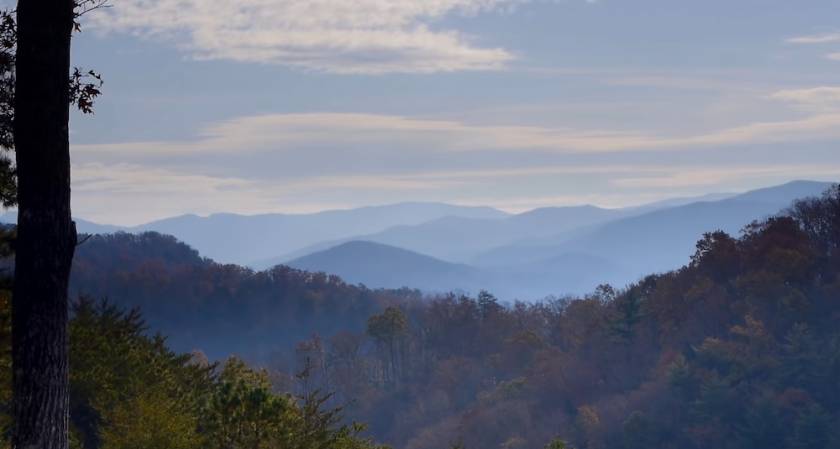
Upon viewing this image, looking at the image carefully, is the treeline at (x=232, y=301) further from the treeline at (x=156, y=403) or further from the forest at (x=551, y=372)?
the treeline at (x=156, y=403)

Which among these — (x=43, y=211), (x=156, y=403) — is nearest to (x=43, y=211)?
(x=43, y=211)

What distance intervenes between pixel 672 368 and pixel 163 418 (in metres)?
55.7

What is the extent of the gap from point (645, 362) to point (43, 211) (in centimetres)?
7934

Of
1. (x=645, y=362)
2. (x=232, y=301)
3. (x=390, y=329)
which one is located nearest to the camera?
(x=645, y=362)

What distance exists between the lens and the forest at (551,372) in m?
23.2

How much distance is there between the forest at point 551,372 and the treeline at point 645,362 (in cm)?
17

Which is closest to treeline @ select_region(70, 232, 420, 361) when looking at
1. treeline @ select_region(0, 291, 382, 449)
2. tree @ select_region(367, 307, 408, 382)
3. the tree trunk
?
tree @ select_region(367, 307, 408, 382)

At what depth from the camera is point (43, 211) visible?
8.22 m

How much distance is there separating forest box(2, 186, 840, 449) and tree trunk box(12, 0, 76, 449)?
8867 mm

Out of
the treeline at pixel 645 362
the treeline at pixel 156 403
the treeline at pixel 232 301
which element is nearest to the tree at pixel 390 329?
the treeline at pixel 645 362

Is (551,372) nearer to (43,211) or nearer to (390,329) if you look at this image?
(390,329)

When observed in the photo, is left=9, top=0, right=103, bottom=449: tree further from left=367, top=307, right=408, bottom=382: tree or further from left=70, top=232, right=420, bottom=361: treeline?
left=70, top=232, right=420, bottom=361: treeline

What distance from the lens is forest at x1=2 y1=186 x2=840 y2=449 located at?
23.2 meters

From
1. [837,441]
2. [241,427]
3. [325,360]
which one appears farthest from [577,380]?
[241,427]
